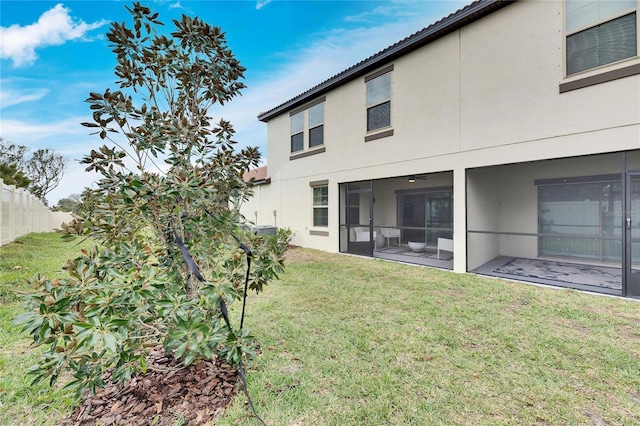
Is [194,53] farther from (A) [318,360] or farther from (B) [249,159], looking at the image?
(A) [318,360]

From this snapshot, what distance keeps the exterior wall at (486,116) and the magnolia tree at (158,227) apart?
576cm

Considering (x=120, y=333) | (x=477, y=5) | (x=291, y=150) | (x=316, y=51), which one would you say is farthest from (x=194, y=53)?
(x=291, y=150)

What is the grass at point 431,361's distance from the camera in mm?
2275

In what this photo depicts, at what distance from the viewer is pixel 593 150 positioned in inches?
205

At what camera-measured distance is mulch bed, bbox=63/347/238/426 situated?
2178 mm

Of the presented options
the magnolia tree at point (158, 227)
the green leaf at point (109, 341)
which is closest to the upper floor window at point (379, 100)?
the magnolia tree at point (158, 227)

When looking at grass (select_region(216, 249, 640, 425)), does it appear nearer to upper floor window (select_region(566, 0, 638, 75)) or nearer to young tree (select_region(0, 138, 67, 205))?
upper floor window (select_region(566, 0, 638, 75))

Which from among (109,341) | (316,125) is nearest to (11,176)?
(316,125)

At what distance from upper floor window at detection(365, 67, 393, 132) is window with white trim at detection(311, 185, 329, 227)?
292 centimetres

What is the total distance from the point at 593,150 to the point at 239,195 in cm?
631

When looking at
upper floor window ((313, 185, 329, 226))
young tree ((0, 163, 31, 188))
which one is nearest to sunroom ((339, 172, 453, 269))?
upper floor window ((313, 185, 329, 226))

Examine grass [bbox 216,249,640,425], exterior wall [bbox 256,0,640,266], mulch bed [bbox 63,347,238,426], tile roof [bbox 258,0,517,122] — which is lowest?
grass [bbox 216,249,640,425]

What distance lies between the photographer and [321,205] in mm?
10953

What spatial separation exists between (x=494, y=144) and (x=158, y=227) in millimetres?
6817
